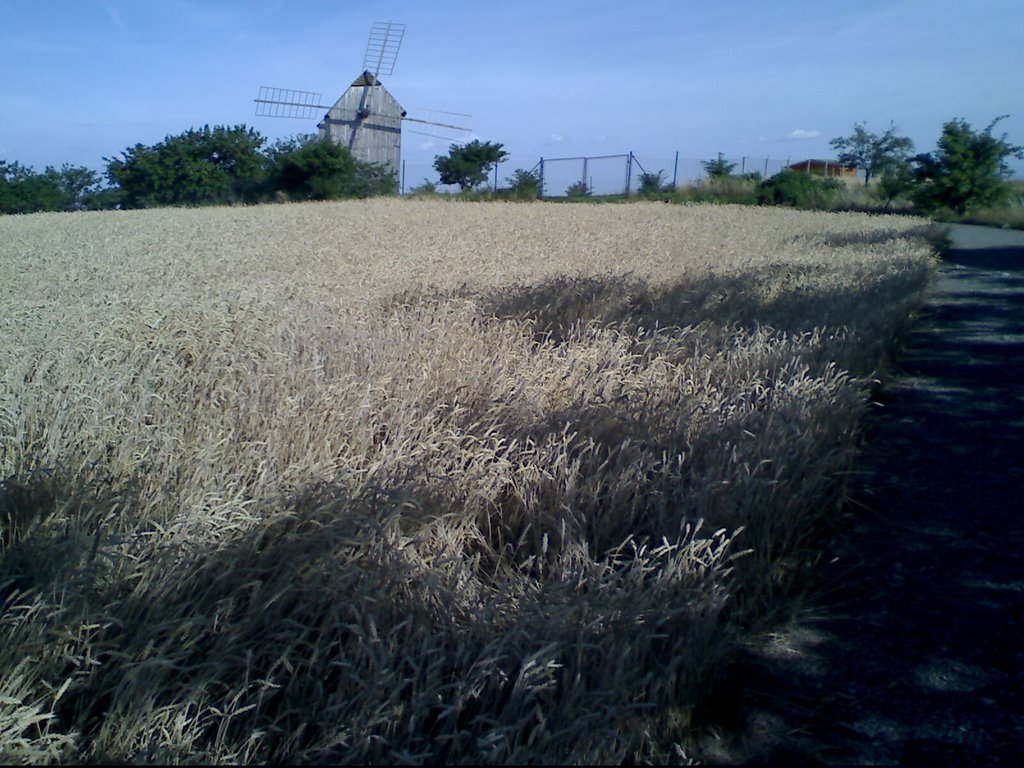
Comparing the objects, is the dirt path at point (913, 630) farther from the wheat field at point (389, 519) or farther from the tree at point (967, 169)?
the tree at point (967, 169)

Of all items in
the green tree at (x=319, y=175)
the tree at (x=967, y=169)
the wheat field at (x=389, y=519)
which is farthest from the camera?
the green tree at (x=319, y=175)

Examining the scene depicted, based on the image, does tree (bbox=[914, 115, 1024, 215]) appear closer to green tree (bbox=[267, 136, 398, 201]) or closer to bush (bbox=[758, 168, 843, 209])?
bush (bbox=[758, 168, 843, 209])

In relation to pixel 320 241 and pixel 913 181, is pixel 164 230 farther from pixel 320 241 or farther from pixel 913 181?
pixel 913 181

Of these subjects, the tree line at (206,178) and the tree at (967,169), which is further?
the tree line at (206,178)

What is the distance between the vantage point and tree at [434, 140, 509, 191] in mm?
40156

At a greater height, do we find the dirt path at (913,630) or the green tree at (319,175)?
the green tree at (319,175)

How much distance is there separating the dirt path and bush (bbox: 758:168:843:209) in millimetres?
28694

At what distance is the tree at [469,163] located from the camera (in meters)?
40.2

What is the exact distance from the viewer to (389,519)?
8.13ft

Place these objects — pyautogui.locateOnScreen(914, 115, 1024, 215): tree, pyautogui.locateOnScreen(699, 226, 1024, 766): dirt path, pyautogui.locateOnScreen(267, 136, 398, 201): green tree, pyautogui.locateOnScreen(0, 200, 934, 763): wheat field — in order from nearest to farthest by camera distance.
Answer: pyautogui.locateOnScreen(0, 200, 934, 763): wheat field, pyautogui.locateOnScreen(699, 226, 1024, 766): dirt path, pyautogui.locateOnScreen(914, 115, 1024, 215): tree, pyautogui.locateOnScreen(267, 136, 398, 201): green tree

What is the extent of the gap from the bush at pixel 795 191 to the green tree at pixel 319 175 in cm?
1691

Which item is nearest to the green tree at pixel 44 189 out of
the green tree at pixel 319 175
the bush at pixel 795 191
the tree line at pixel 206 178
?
the tree line at pixel 206 178

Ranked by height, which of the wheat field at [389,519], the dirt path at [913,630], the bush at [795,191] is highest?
the bush at [795,191]

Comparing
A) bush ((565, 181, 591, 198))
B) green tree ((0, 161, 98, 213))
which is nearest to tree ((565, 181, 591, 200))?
bush ((565, 181, 591, 198))
